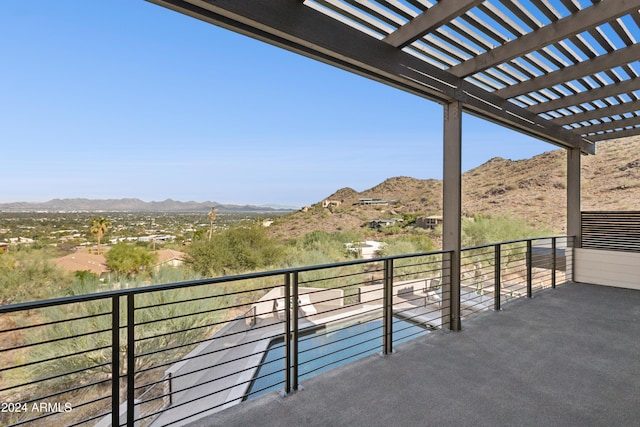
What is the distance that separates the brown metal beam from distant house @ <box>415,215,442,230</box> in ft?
39.4

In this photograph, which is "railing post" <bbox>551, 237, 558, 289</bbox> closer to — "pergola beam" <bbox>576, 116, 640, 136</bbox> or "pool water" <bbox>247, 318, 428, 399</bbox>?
"pergola beam" <bbox>576, 116, 640, 136</bbox>

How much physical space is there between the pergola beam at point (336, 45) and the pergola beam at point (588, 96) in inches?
27.2

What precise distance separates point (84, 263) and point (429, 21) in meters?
10.8

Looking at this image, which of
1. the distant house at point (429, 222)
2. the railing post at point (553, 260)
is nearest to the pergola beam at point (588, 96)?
the railing post at point (553, 260)

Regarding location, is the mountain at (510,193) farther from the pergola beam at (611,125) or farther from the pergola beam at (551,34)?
the pergola beam at (551,34)

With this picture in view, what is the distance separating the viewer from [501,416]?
1.84 metres

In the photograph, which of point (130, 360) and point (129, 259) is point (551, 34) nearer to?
point (130, 360)

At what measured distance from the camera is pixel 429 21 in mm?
2168

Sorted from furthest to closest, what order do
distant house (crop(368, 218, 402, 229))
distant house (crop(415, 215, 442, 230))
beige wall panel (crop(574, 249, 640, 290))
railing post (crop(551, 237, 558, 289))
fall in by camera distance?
distant house (crop(368, 218, 402, 229)) → distant house (crop(415, 215, 442, 230)) → beige wall panel (crop(574, 249, 640, 290)) → railing post (crop(551, 237, 558, 289))

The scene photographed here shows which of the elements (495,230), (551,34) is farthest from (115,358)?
(495,230)

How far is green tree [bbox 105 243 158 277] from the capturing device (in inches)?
428

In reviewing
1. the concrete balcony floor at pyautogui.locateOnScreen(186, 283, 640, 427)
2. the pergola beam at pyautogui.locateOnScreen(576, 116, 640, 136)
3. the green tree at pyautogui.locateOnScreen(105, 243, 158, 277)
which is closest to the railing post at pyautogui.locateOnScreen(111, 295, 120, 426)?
the concrete balcony floor at pyautogui.locateOnScreen(186, 283, 640, 427)

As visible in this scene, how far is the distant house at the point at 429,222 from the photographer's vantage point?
14.9 meters

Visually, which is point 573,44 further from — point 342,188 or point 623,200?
point 342,188
